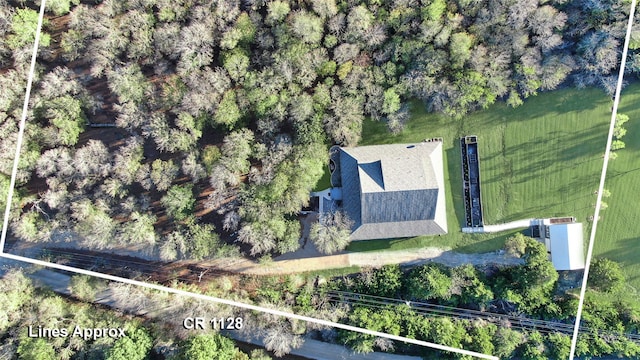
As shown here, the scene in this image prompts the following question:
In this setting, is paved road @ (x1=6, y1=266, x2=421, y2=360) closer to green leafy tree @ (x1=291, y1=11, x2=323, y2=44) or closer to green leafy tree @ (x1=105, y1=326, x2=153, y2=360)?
green leafy tree @ (x1=105, y1=326, x2=153, y2=360)

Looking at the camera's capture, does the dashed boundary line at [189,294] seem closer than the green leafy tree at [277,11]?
Yes

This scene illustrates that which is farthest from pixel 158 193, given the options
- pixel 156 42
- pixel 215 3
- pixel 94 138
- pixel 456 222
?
pixel 456 222

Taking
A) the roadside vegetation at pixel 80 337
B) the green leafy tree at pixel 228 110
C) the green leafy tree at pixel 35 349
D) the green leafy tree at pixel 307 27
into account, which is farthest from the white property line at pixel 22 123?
the green leafy tree at pixel 307 27

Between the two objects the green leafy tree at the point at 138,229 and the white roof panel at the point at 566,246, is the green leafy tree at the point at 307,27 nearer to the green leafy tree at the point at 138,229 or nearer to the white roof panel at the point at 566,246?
the green leafy tree at the point at 138,229

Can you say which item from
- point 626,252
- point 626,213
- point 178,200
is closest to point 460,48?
point 626,213

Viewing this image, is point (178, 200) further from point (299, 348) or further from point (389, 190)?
point (389, 190)

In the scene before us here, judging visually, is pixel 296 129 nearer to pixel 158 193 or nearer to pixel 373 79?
pixel 373 79
